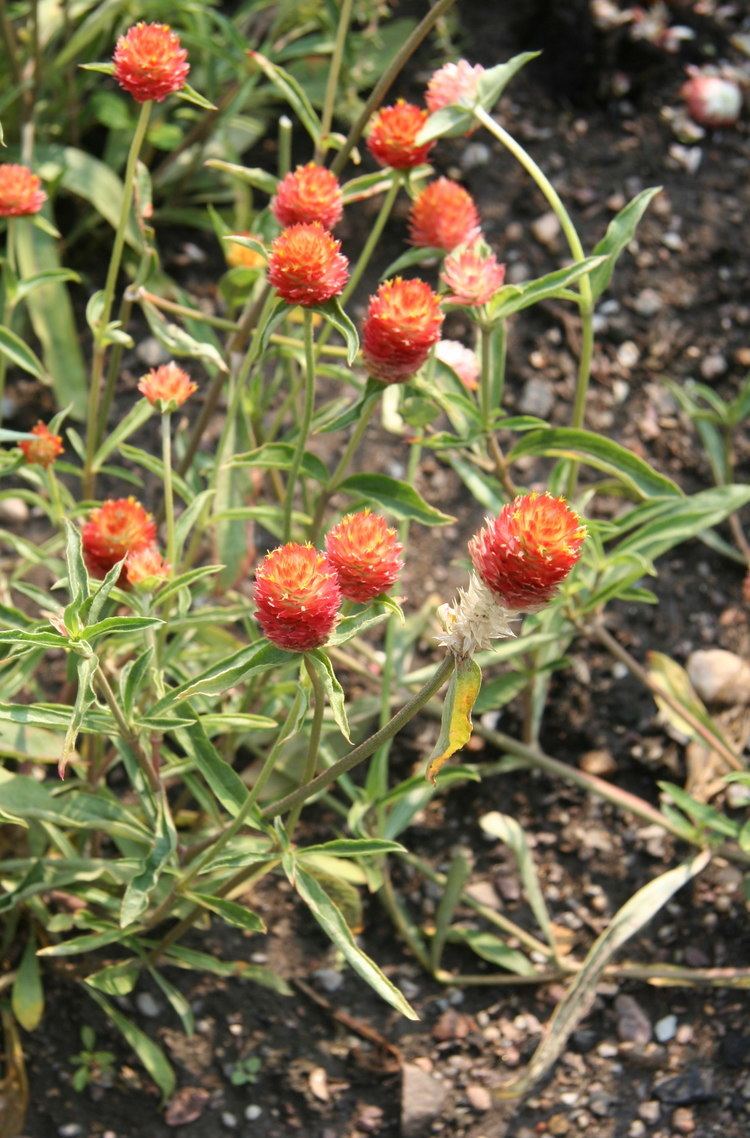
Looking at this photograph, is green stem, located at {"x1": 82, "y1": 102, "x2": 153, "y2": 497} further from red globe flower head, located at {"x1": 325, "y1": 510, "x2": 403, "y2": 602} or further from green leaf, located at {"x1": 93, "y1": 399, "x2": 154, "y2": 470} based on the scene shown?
red globe flower head, located at {"x1": 325, "y1": 510, "x2": 403, "y2": 602}

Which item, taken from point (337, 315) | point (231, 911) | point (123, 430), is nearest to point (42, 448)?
point (123, 430)

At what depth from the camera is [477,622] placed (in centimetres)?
173

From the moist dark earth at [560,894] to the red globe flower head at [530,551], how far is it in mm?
1341

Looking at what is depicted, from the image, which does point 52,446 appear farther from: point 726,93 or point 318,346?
point 726,93

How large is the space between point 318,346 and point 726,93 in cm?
199

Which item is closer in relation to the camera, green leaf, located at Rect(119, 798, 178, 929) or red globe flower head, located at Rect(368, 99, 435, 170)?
green leaf, located at Rect(119, 798, 178, 929)

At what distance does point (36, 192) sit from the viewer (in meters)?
2.56

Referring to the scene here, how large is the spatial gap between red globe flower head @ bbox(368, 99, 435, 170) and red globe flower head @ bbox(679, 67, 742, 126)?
177 centimetres

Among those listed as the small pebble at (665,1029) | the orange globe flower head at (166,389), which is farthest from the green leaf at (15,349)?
the small pebble at (665,1029)

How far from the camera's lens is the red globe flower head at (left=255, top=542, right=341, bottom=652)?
1.81m

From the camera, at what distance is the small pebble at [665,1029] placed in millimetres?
2771

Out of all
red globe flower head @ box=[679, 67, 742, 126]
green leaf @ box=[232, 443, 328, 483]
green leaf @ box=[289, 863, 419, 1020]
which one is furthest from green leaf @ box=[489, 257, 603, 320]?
red globe flower head @ box=[679, 67, 742, 126]

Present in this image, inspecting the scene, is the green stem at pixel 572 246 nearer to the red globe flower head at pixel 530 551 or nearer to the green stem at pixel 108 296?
the green stem at pixel 108 296

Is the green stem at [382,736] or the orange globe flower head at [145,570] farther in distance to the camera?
the orange globe flower head at [145,570]
